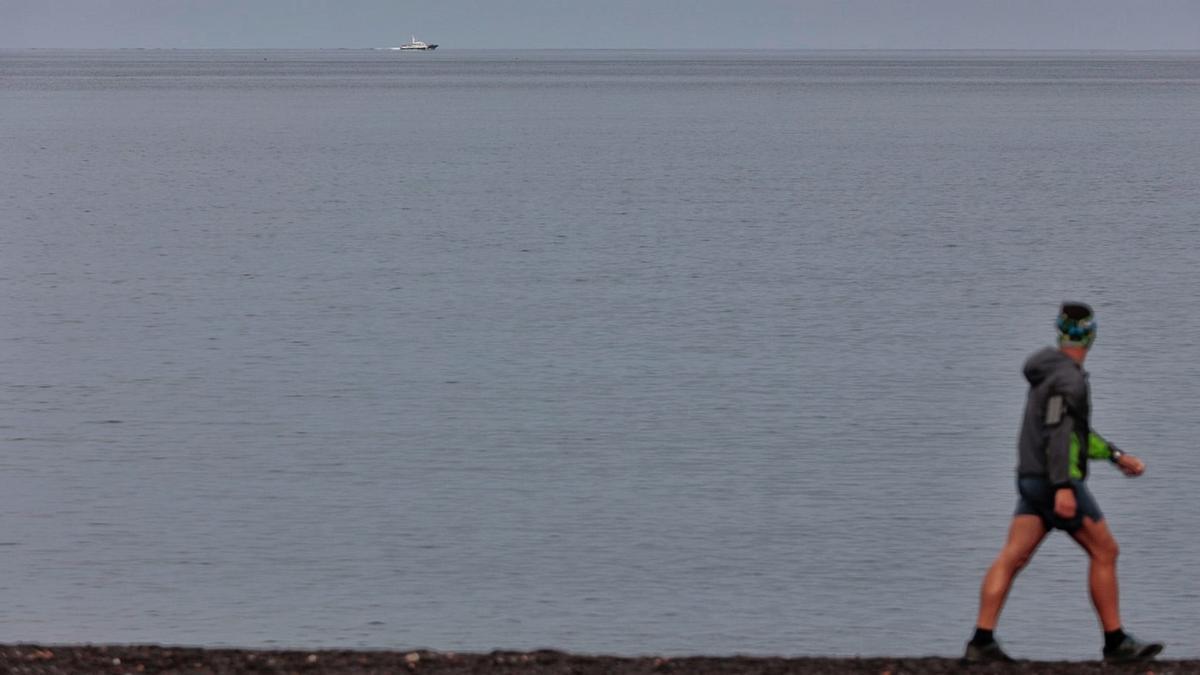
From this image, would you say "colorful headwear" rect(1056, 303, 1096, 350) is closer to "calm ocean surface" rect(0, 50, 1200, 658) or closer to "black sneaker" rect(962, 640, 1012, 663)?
"black sneaker" rect(962, 640, 1012, 663)

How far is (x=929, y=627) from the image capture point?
1141cm

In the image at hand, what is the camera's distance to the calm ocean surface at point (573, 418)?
1186 centimetres

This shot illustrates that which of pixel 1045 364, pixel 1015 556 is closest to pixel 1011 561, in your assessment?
pixel 1015 556

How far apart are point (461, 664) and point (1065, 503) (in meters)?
2.64

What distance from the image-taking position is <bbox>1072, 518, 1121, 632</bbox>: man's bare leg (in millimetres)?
9305

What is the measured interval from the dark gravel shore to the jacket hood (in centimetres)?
125

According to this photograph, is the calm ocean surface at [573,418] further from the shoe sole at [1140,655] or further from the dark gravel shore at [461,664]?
the dark gravel shore at [461,664]

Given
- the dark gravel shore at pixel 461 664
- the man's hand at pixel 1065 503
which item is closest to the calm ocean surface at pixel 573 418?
the dark gravel shore at pixel 461 664

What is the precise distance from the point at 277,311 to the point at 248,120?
8378 cm

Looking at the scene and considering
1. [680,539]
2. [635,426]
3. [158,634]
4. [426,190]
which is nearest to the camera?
[158,634]

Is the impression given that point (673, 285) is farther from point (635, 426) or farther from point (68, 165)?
point (68, 165)

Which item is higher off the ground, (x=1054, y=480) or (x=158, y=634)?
(x=1054, y=480)

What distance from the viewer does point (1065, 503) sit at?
29.6 ft

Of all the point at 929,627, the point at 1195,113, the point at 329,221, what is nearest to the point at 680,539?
the point at 929,627
